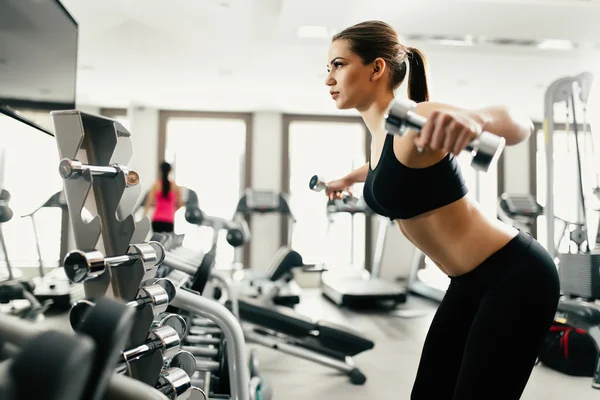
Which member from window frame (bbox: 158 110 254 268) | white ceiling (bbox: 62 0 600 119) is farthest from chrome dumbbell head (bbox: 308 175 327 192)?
window frame (bbox: 158 110 254 268)

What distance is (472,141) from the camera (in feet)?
2.12

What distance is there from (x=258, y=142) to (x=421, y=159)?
6.16 metres

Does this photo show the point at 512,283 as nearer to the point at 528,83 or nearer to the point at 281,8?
the point at 281,8

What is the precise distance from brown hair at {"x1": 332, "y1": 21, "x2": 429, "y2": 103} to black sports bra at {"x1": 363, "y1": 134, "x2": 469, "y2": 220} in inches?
12.1

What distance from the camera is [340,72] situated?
1.20m

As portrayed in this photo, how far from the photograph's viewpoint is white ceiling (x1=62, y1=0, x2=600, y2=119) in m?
3.61

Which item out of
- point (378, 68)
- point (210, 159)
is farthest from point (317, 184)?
point (210, 159)

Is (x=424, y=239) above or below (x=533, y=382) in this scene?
above

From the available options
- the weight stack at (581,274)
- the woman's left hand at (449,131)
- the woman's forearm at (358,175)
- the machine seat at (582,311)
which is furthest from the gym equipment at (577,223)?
the woman's left hand at (449,131)

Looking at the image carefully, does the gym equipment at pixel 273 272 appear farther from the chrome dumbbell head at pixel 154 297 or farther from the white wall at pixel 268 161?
the chrome dumbbell head at pixel 154 297

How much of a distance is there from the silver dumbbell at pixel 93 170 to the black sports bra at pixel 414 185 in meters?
0.54

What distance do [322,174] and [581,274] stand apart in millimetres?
4524

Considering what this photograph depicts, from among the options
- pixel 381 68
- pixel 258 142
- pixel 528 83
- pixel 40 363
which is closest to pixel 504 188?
pixel 528 83

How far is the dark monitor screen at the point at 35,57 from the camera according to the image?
1619 millimetres
